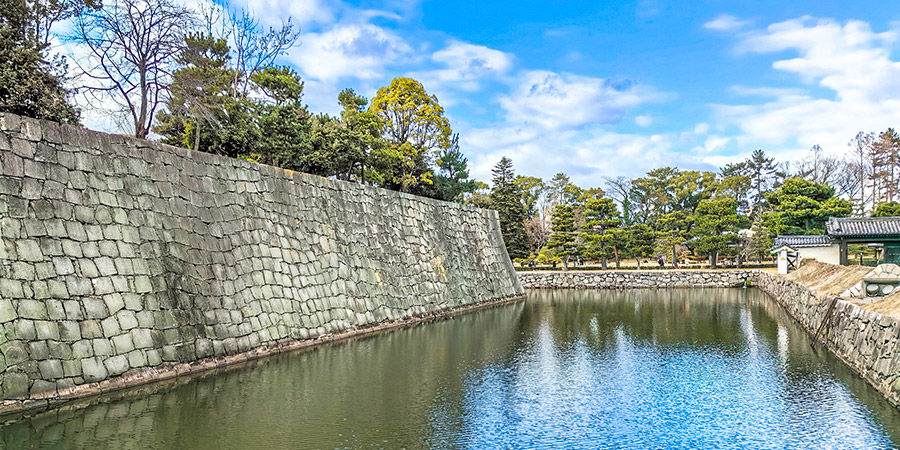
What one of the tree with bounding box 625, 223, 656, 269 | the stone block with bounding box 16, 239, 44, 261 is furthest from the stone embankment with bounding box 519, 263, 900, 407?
the stone block with bounding box 16, 239, 44, 261

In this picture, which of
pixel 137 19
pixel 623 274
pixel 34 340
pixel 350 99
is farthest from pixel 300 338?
pixel 623 274

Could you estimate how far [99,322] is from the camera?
22.3 feet

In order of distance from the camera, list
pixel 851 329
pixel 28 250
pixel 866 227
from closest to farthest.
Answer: pixel 28 250 → pixel 851 329 → pixel 866 227

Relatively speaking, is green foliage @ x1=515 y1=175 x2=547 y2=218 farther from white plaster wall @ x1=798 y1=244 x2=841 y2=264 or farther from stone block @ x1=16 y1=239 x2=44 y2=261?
stone block @ x1=16 y1=239 x2=44 y2=261

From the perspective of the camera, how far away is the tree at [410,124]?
24766 millimetres

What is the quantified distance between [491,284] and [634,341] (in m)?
9.03

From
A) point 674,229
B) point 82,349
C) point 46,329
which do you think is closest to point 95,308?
point 82,349

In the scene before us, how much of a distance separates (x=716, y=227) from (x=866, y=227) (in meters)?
12.2

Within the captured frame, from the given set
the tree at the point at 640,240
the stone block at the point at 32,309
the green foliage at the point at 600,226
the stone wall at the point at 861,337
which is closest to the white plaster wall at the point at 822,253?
the tree at the point at 640,240

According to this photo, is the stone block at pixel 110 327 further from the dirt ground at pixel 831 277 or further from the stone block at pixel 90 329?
the dirt ground at pixel 831 277

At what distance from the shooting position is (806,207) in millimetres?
25234

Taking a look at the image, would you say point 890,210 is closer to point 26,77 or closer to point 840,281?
point 840,281

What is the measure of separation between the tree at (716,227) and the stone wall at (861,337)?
1592cm

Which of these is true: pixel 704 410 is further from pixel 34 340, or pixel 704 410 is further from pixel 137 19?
pixel 137 19
